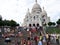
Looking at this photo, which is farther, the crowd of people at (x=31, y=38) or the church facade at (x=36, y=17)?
the church facade at (x=36, y=17)

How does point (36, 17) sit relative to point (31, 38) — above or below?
above

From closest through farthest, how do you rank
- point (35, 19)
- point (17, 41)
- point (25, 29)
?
point (17, 41) → point (25, 29) → point (35, 19)

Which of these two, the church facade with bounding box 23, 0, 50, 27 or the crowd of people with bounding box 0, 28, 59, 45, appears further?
the church facade with bounding box 23, 0, 50, 27

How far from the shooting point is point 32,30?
14344mm

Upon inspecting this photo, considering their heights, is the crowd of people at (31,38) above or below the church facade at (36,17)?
below

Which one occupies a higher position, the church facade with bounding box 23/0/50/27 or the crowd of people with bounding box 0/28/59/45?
the church facade with bounding box 23/0/50/27

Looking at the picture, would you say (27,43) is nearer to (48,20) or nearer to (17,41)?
(17,41)

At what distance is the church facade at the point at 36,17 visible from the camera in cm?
3691

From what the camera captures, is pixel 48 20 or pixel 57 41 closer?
pixel 57 41

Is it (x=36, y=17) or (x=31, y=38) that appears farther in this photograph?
(x=36, y=17)

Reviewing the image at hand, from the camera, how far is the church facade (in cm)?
3691

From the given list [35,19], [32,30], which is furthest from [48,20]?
[32,30]

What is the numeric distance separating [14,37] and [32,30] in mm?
1258

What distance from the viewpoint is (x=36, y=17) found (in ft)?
122
